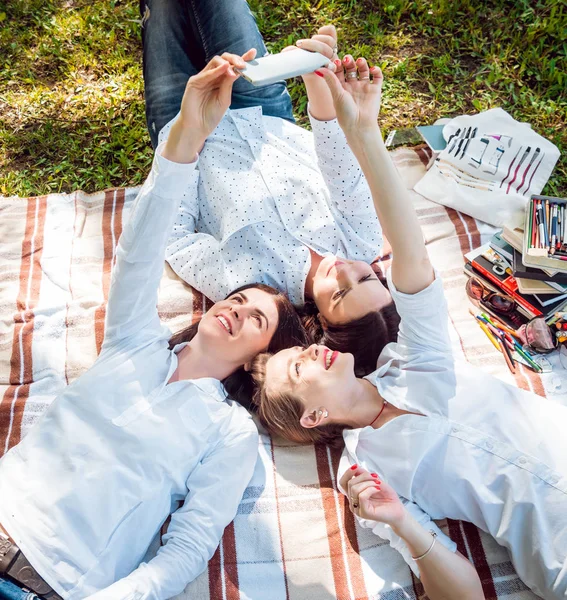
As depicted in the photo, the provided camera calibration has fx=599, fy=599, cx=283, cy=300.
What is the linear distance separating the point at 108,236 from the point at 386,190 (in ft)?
5.80

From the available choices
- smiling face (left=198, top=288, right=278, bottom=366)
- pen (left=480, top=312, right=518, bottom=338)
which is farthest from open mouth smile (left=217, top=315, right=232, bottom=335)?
pen (left=480, top=312, right=518, bottom=338)

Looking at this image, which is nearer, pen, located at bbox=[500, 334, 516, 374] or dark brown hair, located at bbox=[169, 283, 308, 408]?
dark brown hair, located at bbox=[169, 283, 308, 408]

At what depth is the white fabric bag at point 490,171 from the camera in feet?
11.3

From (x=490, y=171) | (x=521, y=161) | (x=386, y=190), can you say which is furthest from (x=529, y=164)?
(x=386, y=190)

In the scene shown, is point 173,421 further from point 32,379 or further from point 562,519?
point 562,519

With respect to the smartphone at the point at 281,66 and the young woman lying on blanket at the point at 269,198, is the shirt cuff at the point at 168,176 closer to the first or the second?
the smartphone at the point at 281,66

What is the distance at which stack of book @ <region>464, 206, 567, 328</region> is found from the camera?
2891 mm

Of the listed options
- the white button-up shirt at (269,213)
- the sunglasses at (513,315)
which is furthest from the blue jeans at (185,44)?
the sunglasses at (513,315)

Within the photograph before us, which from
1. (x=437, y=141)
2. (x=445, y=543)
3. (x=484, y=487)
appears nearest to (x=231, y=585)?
(x=445, y=543)

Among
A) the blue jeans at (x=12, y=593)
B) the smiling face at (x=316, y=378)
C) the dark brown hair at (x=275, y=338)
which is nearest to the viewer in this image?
the blue jeans at (x=12, y=593)

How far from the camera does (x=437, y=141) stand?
3.79 meters

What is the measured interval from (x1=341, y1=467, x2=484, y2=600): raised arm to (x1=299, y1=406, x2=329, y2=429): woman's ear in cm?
31

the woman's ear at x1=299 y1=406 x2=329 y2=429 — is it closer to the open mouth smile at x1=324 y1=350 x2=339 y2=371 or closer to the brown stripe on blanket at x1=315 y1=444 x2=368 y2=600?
the open mouth smile at x1=324 y1=350 x2=339 y2=371

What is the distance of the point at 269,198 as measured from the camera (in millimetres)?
3143
